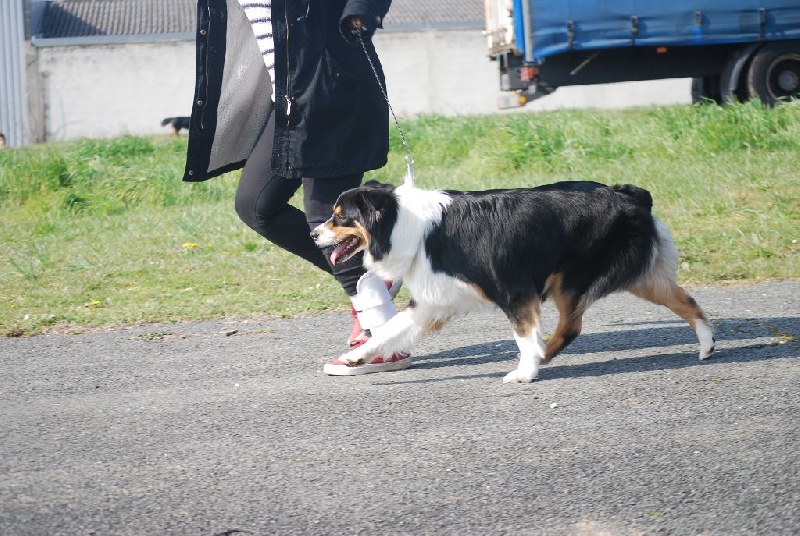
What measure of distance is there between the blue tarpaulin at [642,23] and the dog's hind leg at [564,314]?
965 centimetres

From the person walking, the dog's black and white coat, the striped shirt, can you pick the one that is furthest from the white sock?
the striped shirt

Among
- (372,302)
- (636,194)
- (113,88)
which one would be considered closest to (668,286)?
(636,194)

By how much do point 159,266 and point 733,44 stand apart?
9.17 m

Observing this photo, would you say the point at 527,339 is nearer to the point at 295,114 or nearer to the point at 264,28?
the point at 295,114

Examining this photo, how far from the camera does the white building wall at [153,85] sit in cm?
3194

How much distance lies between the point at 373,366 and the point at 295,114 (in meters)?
1.23

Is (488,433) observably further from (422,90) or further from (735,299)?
(422,90)

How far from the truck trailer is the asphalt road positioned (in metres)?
8.61

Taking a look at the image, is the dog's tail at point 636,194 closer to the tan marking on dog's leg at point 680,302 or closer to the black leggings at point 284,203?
the tan marking on dog's leg at point 680,302

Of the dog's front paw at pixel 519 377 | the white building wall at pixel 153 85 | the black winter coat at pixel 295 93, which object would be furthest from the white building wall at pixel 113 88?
the dog's front paw at pixel 519 377

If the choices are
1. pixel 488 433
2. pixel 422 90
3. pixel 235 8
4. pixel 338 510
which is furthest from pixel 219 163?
pixel 422 90

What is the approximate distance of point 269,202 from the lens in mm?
4645

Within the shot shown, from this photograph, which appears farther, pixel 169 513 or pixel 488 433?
pixel 488 433

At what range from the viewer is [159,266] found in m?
7.80
